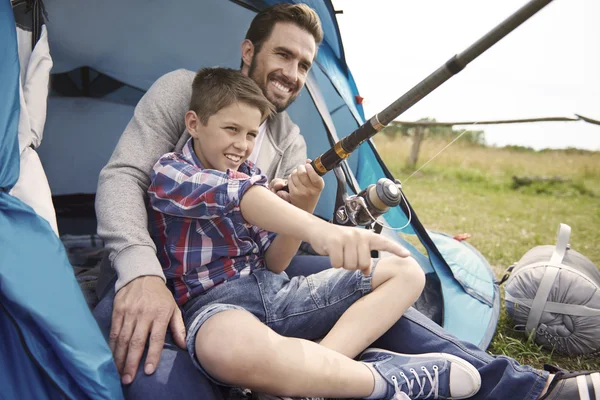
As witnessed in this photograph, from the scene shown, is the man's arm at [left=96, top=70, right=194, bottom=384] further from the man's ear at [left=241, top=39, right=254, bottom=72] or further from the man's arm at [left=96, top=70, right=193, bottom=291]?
the man's ear at [left=241, top=39, right=254, bottom=72]

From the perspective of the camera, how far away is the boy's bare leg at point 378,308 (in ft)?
4.46

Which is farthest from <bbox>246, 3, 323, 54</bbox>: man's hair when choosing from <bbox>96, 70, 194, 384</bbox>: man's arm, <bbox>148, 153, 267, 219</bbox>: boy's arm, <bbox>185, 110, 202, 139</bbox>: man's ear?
<bbox>148, 153, 267, 219</bbox>: boy's arm

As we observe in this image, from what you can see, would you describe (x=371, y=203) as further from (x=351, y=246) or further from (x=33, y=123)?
(x=33, y=123)

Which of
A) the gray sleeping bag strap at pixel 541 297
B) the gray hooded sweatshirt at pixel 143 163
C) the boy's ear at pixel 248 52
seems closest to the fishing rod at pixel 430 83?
the gray hooded sweatshirt at pixel 143 163

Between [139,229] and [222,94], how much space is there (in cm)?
48

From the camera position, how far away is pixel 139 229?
1.38 meters

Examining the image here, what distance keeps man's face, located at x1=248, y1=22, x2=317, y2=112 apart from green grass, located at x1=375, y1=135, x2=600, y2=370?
664 millimetres

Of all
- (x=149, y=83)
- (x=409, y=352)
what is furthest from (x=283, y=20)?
(x=409, y=352)

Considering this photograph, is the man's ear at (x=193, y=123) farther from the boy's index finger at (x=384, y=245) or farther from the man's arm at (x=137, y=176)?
the boy's index finger at (x=384, y=245)

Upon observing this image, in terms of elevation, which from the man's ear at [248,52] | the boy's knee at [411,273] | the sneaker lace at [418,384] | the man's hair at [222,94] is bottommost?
the sneaker lace at [418,384]

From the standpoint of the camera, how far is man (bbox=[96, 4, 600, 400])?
1.20m

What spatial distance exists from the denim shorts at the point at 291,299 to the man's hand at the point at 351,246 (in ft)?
1.42

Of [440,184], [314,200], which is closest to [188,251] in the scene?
[314,200]

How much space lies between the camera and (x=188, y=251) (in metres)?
1.42
